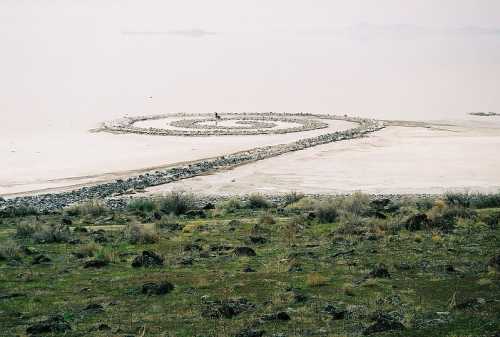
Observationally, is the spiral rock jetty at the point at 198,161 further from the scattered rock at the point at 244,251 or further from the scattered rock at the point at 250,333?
the scattered rock at the point at 250,333

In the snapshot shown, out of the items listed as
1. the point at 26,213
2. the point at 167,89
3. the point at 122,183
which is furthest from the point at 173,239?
the point at 167,89

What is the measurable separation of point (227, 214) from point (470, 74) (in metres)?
129

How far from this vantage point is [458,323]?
59.3 ft

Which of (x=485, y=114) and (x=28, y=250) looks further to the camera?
(x=485, y=114)

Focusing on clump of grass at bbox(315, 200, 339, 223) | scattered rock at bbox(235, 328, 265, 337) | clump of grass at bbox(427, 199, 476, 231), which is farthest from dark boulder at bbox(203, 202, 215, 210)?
scattered rock at bbox(235, 328, 265, 337)

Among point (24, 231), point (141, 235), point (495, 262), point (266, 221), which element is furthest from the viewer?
point (266, 221)

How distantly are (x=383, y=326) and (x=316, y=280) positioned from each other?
483cm

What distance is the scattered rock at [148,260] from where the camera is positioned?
84.0ft

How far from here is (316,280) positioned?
22.4m

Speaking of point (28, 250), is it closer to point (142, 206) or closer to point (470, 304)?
point (142, 206)

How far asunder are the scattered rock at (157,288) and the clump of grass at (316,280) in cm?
403

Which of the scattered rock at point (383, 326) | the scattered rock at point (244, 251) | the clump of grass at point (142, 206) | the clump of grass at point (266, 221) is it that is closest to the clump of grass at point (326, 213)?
the clump of grass at point (266, 221)

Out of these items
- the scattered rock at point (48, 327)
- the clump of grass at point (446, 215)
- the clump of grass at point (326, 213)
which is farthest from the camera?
the clump of grass at point (326, 213)

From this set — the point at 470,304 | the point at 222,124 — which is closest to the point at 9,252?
the point at 470,304
